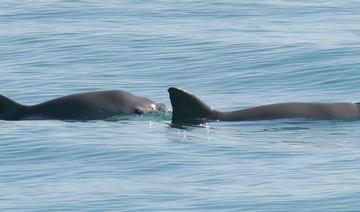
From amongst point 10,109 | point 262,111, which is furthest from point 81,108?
point 262,111

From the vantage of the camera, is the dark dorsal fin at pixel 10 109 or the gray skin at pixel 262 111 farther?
the dark dorsal fin at pixel 10 109

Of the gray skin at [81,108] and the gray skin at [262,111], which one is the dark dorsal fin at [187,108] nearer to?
the gray skin at [262,111]

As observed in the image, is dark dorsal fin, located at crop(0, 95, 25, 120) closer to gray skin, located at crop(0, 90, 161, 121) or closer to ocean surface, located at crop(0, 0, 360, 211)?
gray skin, located at crop(0, 90, 161, 121)

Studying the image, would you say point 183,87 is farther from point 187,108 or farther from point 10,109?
point 187,108

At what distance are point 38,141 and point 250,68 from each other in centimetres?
916

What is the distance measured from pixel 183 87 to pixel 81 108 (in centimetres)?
Result: 435

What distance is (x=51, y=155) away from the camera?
63.8 ft

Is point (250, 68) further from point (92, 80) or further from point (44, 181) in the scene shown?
point (44, 181)

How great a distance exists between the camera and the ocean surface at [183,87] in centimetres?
1698

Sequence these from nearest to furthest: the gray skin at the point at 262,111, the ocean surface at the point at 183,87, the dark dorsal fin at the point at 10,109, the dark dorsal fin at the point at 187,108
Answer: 1. the ocean surface at the point at 183,87
2. the dark dorsal fin at the point at 187,108
3. the gray skin at the point at 262,111
4. the dark dorsal fin at the point at 10,109

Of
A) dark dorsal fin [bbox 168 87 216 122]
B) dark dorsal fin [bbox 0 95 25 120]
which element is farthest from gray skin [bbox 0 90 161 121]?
dark dorsal fin [bbox 168 87 216 122]

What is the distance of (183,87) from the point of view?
88.6ft

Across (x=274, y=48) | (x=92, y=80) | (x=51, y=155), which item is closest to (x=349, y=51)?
(x=274, y=48)

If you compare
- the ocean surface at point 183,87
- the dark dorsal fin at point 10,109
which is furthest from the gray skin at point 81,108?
the ocean surface at point 183,87
